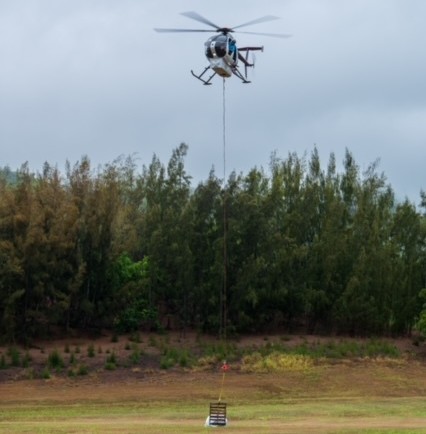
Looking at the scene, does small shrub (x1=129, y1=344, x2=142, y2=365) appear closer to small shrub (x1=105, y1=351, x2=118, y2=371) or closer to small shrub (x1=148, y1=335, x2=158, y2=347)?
small shrub (x1=105, y1=351, x2=118, y2=371)

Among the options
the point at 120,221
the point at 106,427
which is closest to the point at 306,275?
the point at 120,221

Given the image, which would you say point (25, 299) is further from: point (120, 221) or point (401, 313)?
point (401, 313)

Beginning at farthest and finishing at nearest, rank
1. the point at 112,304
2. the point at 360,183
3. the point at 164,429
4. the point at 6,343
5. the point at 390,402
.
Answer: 1. the point at 360,183
2. the point at 112,304
3. the point at 6,343
4. the point at 390,402
5. the point at 164,429

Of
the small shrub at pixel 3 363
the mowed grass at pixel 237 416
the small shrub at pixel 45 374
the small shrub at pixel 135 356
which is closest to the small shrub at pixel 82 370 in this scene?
the small shrub at pixel 45 374

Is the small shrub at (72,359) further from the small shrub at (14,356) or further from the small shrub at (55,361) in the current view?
the small shrub at (14,356)

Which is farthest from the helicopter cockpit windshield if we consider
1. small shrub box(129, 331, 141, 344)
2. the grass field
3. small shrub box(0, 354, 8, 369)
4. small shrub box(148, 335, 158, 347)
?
small shrub box(129, 331, 141, 344)

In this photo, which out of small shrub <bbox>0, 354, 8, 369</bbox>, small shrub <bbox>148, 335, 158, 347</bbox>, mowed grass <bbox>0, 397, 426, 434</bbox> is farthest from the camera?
small shrub <bbox>148, 335, 158, 347</bbox>
